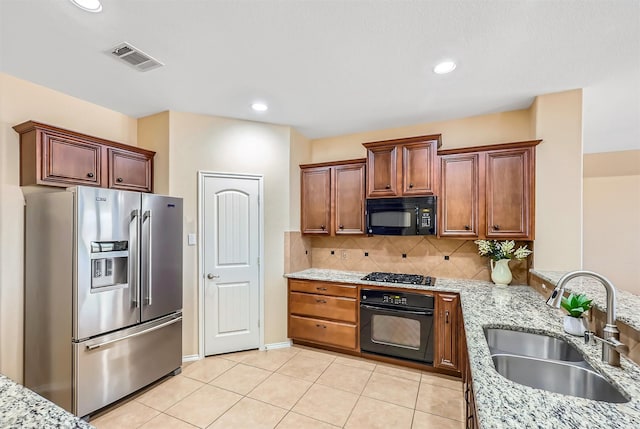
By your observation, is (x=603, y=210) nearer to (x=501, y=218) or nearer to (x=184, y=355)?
(x=501, y=218)

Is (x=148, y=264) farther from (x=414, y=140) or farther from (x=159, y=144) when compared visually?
(x=414, y=140)

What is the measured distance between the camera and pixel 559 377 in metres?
1.36

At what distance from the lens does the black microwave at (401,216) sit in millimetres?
3145

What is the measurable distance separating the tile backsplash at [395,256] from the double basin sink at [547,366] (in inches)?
65.9

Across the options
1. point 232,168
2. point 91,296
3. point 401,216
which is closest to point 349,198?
point 401,216

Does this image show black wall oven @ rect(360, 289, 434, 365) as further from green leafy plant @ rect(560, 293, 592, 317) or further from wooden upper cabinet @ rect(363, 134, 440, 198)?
green leafy plant @ rect(560, 293, 592, 317)

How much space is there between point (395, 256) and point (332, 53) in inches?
97.0

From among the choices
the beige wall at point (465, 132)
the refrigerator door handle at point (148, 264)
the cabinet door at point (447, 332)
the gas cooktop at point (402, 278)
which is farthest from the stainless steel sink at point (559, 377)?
the refrigerator door handle at point (148, 264)

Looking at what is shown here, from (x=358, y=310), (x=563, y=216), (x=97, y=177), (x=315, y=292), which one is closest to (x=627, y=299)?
(x=563, y=216)

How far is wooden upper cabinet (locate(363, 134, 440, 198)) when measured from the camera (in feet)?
10.3

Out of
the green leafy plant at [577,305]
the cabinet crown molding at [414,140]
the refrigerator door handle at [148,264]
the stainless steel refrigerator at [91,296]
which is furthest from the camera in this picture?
the cabinet crown molding at [414,140]

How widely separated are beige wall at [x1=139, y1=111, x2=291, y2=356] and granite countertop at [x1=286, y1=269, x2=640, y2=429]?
2.25m

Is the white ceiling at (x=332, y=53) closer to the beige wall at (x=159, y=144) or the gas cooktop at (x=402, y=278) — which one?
the beige wall at (x=159, y=144)

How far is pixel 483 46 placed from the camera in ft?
6.61
